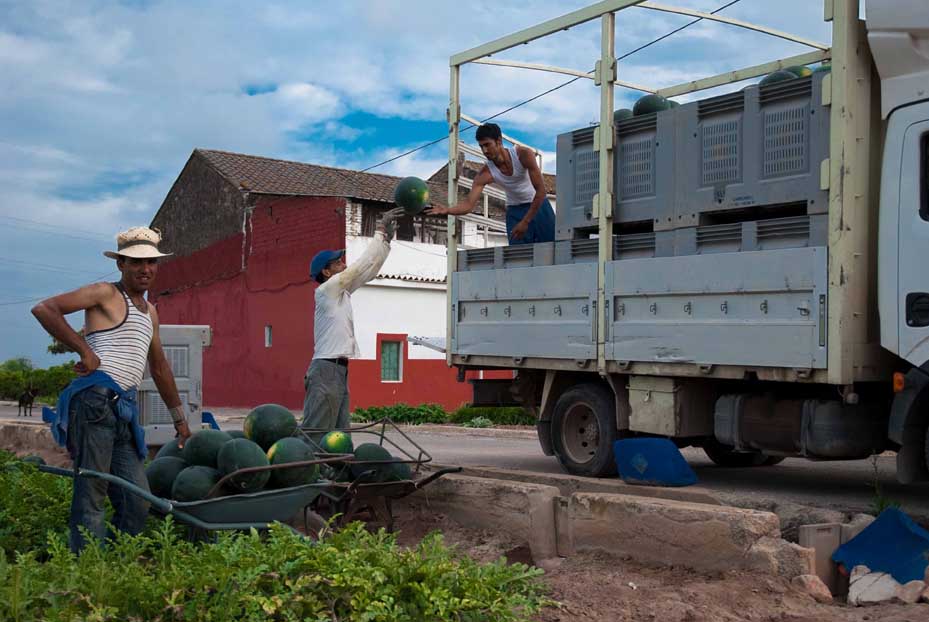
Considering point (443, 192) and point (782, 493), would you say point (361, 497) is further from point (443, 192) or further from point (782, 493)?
point (443, 192)

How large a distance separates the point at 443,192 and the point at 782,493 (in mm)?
24403

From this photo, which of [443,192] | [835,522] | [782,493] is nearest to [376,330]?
[443,192]

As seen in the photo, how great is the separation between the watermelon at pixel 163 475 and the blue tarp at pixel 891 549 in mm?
3852

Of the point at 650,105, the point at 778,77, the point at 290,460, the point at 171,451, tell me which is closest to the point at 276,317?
the point at 650,105

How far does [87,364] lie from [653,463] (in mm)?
4072

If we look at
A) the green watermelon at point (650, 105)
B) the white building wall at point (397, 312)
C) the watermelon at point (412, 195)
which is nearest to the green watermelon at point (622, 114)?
the green watermelon at point (650, 105)

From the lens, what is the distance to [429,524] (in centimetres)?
749

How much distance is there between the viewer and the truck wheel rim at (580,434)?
9.62 m

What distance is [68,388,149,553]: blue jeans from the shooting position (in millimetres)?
5438

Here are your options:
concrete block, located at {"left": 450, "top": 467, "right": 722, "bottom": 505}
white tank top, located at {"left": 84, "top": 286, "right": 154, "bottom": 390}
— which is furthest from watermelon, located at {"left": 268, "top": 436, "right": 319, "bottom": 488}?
concrete block, located at {"left": 450, "top": 467, "right": 722, "bottom": 505}

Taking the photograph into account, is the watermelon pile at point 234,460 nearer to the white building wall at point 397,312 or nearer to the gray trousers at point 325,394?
the gray trousers at point 325,394

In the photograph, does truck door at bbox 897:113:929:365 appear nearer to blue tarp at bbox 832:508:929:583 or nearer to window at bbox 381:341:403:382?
blue tarp at bbox 832:508:929:583

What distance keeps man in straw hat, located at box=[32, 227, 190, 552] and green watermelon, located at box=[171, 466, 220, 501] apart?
0.60 feet

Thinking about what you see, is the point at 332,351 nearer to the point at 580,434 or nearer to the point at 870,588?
the point at 580,434
